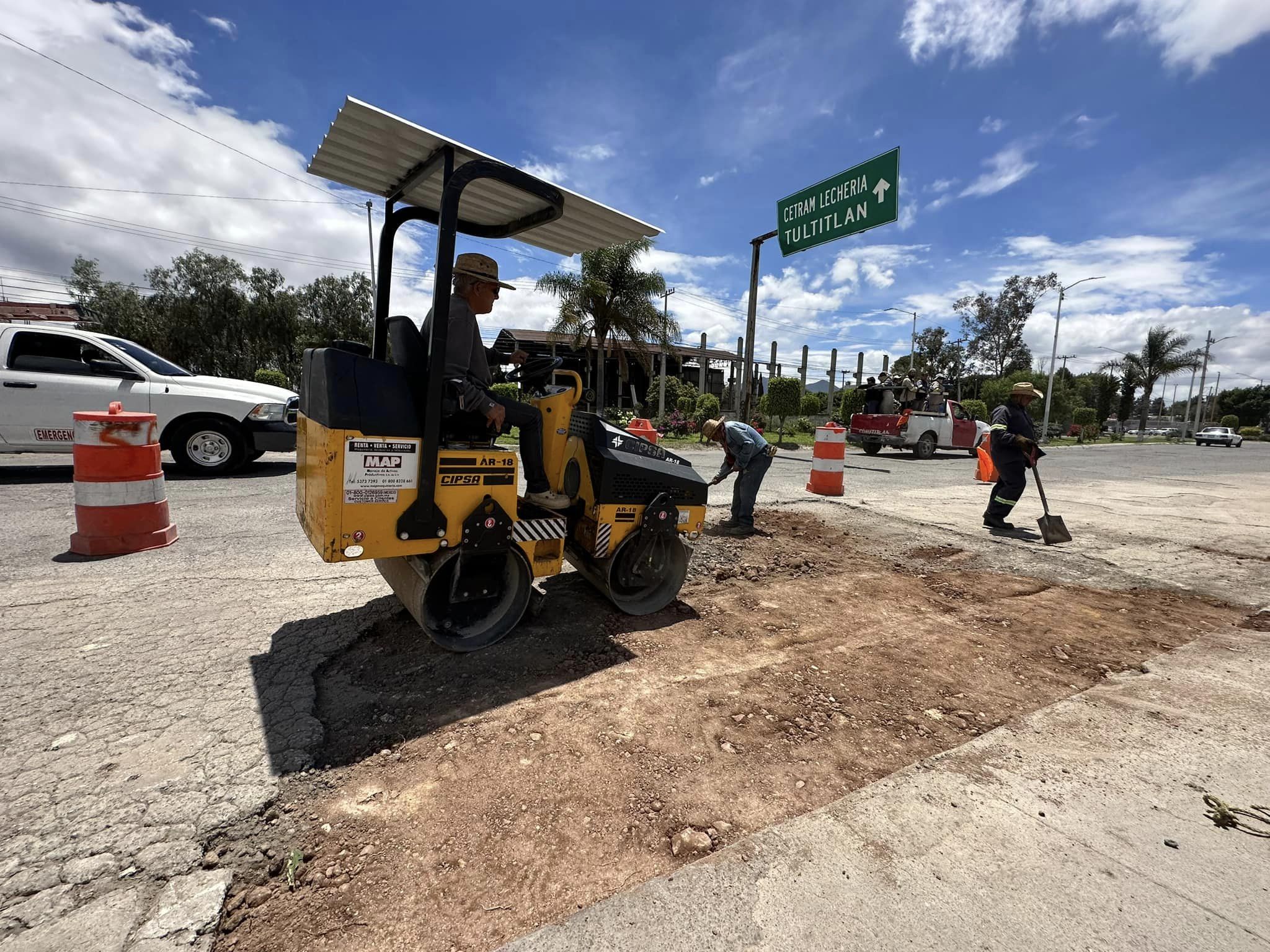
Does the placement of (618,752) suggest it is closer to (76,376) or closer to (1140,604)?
(1140,604)

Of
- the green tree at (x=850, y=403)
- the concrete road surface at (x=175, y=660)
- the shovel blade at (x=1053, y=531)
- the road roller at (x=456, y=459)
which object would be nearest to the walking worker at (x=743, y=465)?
the concrete road surface at (x=175, y=660)

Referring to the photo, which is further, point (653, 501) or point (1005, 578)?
point (1005, 578)

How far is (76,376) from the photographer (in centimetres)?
714

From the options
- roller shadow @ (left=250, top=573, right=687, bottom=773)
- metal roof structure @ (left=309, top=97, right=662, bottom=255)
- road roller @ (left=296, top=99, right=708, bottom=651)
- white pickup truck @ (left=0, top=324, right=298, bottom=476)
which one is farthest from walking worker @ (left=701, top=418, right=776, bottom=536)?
white pickup truck @ (left=0, top=324, right=298, bottom=476)

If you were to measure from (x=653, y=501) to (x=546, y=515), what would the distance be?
0.74 meters

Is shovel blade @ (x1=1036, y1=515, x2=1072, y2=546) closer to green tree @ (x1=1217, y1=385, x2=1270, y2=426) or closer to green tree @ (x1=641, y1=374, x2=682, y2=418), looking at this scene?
green tree @ (x1=641, y1=374, x2=682, y2=418)

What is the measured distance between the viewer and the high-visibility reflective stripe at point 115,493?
4.43 m

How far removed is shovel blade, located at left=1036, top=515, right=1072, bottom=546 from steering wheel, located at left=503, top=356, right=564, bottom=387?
5804mm

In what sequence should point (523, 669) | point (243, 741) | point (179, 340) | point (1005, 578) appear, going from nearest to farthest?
point (243, 741)
point (523, 669)
point (1005, 578)
point (179, 340)

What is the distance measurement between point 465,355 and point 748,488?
396cm

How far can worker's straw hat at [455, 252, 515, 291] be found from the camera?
3.28 metres

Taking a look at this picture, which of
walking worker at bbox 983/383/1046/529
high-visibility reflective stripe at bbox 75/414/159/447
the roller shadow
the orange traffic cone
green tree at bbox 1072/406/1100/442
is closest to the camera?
the roller shadow

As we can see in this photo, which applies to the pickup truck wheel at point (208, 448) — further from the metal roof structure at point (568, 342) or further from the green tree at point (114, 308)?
the green tree at point (114, 308)

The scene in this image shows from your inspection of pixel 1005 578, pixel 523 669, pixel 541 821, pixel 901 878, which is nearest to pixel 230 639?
pixel 523 669
